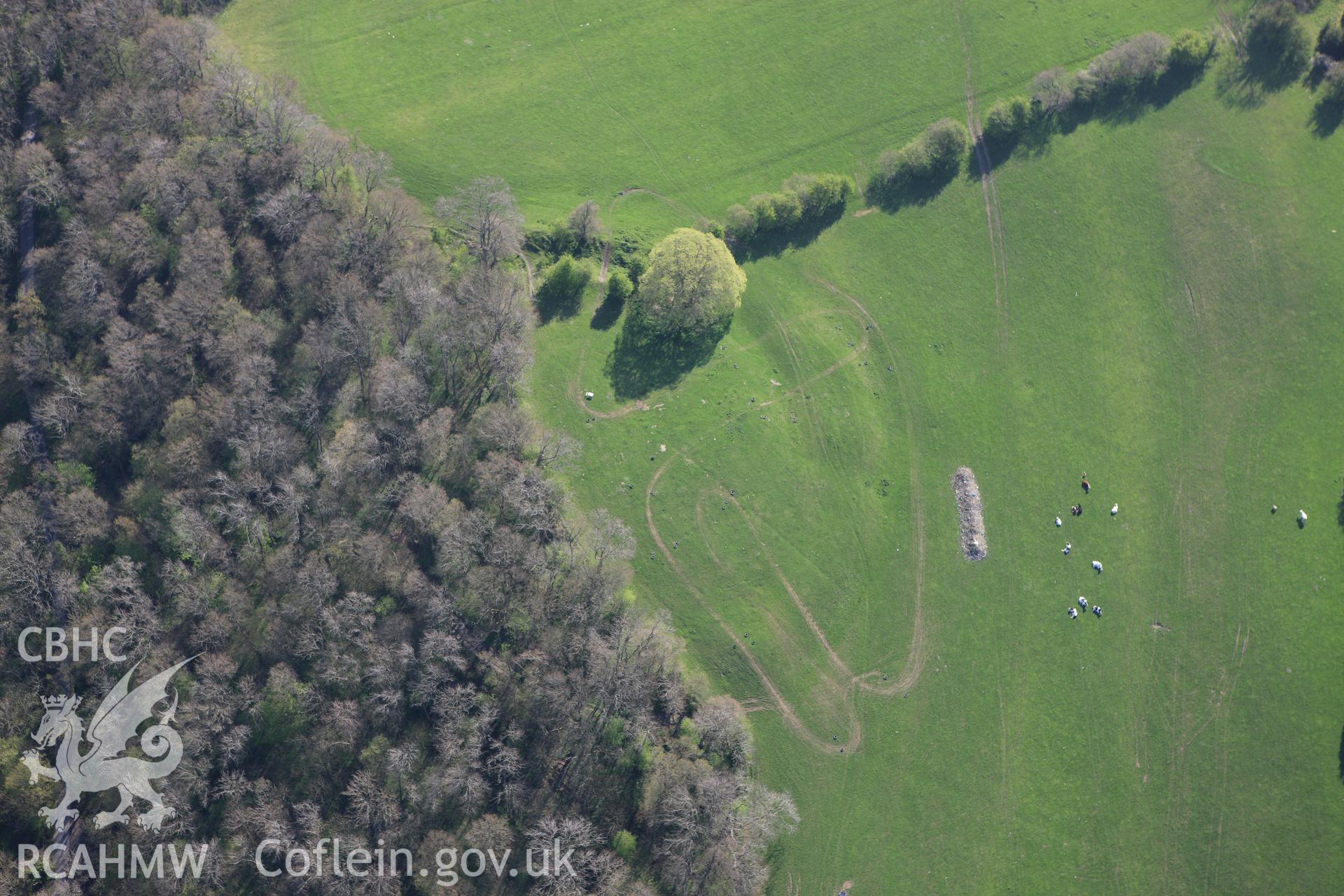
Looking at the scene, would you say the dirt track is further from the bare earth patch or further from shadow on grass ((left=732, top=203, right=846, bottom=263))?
shadow on grass ((left=732, top=203, right=846, bottom=263))

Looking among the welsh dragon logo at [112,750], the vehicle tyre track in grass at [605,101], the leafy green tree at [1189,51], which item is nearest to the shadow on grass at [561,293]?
the vehicle tyre track in grass at [605,101]

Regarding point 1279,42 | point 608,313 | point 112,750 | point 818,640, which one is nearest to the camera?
point 112,750

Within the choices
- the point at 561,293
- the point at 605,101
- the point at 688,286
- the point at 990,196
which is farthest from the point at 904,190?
the point at 561,293

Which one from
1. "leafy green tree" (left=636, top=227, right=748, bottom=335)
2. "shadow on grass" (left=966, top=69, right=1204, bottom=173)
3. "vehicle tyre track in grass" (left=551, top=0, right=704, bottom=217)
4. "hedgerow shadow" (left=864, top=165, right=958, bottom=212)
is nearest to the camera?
"leafy green tree" (left=636, top=227, right=748, bottom=335)

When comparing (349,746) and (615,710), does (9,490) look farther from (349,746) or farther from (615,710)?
(615,710)

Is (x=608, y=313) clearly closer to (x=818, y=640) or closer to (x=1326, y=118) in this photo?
(x=818, y=640)

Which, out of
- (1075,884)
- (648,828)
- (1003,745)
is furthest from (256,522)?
(1075,884)

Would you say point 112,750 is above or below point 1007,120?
below

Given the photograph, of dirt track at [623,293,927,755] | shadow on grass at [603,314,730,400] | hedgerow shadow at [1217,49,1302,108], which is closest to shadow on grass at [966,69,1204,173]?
hedgerow shadow at [1217,49,1302,108]
